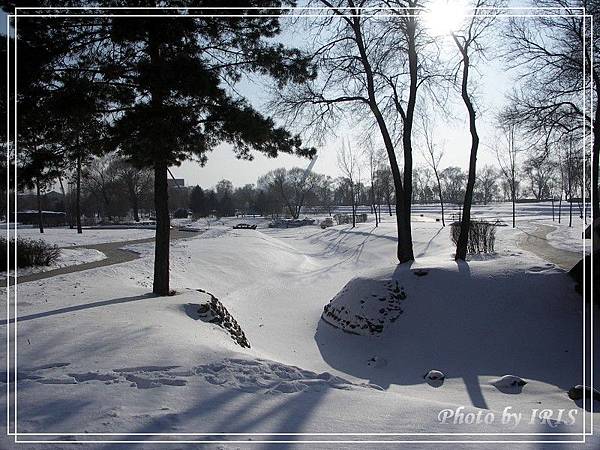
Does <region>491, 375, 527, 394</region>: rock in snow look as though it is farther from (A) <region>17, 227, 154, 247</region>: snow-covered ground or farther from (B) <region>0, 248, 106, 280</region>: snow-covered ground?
(A) <region>17, 227, 154, 247</region>: snow-covered ground

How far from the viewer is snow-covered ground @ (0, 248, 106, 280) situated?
11328 millimetres

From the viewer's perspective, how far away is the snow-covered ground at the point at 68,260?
11328mm

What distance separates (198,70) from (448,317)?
701cm

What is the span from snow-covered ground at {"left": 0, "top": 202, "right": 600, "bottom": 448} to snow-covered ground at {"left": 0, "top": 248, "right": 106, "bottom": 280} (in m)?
1.70

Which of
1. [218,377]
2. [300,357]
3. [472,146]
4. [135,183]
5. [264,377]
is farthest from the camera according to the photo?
[135,183]

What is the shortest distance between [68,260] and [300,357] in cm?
984

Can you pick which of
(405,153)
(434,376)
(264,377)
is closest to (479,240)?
(405,153)

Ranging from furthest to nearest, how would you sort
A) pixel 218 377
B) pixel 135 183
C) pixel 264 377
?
1. pixel 135 183
2. pixel 264 377
3. pixel 218 377

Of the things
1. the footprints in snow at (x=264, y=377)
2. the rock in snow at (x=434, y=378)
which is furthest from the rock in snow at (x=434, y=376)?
the footprints in snow at (x=264, y=377)

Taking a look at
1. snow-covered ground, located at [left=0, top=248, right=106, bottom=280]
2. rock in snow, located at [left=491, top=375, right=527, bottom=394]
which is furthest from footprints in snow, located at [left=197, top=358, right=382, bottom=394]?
snow-covered ground, located at [left=0, top=248, right=106, bottom=280]

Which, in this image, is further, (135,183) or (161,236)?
(135,183)

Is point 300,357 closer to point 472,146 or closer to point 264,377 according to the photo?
point 264,377

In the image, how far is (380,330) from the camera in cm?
875

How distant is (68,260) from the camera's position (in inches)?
534
